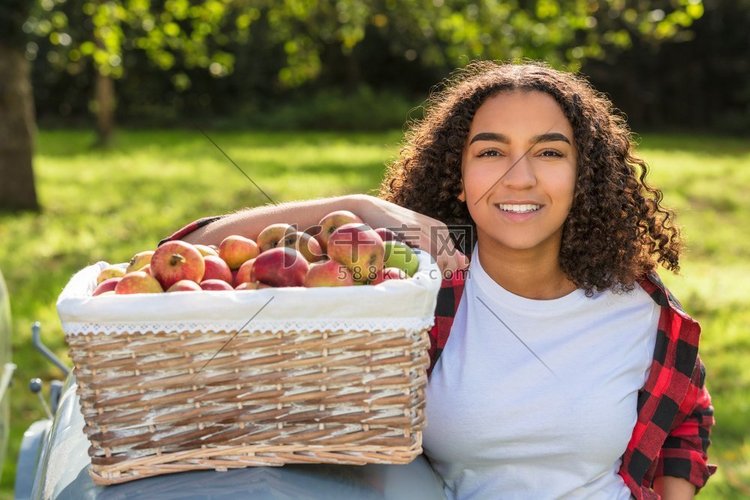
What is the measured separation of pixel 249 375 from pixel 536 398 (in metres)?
0.75

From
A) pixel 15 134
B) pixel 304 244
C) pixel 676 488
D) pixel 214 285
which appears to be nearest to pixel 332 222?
pixel 304 244

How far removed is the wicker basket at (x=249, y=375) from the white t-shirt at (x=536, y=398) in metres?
0.45

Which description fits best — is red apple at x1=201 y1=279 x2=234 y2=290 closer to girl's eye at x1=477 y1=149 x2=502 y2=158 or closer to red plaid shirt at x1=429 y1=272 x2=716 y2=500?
red plaid shirt at x1=429 y1=272 x2=716 y2=500

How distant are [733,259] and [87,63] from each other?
648 inches

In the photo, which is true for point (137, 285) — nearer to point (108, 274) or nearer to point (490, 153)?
point (108, 274)

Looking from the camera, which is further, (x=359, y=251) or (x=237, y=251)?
(x=237, y=251)

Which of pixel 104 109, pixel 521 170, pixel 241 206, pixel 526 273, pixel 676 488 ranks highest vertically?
pixel 521 170

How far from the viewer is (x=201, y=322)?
1.45 metres

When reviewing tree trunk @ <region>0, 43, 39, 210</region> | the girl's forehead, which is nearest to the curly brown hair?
the girl's forehead

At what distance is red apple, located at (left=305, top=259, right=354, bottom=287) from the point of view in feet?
5.18

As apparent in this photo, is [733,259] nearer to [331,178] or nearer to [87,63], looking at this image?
[331,178]

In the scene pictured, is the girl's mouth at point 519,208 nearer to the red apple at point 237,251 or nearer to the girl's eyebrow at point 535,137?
the girl's eyebrow at point 535,137

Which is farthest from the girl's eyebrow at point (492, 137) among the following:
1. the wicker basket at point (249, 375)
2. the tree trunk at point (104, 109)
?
the tree trunk at point (104, 109)

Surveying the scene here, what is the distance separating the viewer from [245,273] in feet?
5.46
